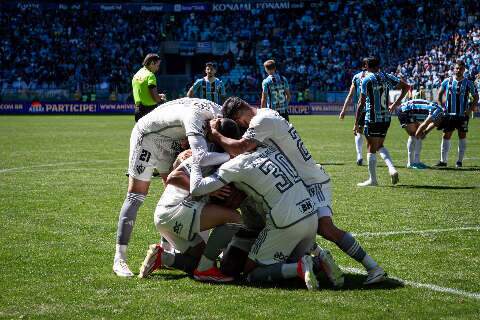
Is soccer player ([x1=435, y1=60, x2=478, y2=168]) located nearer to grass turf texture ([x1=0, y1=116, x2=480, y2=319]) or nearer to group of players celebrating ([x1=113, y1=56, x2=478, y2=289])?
grass turf texture ([x1=0, y1=116, x2=480, y2=319])

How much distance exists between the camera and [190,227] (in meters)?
6.79

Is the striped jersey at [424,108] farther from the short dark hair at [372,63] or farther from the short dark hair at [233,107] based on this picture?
the short dark hair at [233,107]

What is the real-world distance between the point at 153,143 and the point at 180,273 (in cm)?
136

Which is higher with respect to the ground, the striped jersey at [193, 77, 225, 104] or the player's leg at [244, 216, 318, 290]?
the striped jersey at [193, 77, 225, 104]

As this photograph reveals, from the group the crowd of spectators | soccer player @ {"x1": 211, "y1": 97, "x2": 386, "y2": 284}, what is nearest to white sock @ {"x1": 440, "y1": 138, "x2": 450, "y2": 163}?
soccer player @ {"x1": 211, "y1": 97, "x2": 386, "y2": 284}

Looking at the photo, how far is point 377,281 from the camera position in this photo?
21.3ft

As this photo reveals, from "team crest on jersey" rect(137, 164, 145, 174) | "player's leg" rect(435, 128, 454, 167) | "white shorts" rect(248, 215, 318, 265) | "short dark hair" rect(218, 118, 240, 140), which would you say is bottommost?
"player's leg" rect(435, 128, 454, 167)

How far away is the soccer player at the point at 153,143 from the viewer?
A: 23.4 ft

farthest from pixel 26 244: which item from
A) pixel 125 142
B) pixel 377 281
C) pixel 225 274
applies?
pixel 125 142

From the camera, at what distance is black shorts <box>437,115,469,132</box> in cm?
1812

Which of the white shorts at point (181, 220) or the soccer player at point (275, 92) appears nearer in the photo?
the white shorts at point (181, 220)

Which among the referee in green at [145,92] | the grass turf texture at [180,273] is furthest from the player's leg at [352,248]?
the referee in green at [145,92]

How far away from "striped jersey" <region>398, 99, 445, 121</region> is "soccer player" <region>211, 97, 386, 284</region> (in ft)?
38.0

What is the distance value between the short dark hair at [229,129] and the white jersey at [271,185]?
36cm
